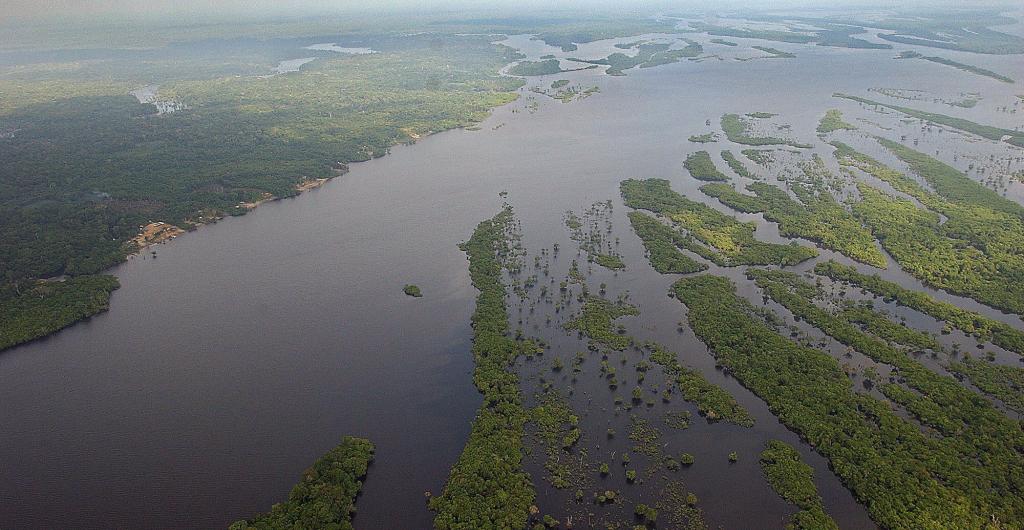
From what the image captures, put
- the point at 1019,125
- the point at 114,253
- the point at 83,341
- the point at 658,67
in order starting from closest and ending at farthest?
the point at 83,341
the point at 114,253
the point at 1019,125
the point at 658,67

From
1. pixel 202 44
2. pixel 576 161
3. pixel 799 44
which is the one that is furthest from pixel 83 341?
pixel 202 44

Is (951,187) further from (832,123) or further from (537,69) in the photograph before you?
(537,69)

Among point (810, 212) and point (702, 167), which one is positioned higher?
point (702, 167)

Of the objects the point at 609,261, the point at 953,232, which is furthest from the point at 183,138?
the point at 953,232

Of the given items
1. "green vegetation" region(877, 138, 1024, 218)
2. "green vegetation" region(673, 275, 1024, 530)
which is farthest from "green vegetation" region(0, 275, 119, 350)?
"green vegetation" region(877, 138, 1024, 218)

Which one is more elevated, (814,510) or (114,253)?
(114,253)

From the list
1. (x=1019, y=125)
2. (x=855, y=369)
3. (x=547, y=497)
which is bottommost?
(x=547, y=497)

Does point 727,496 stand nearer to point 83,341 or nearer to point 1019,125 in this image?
point 83,341
